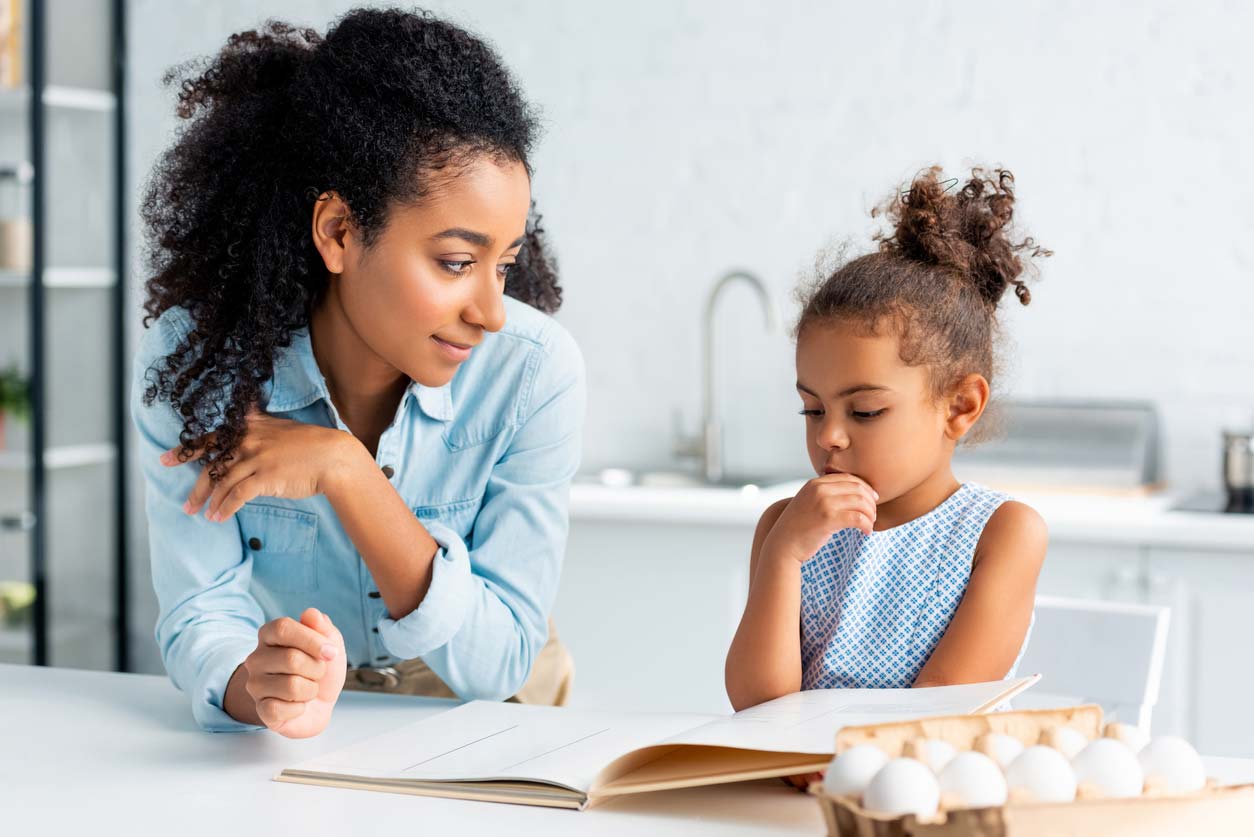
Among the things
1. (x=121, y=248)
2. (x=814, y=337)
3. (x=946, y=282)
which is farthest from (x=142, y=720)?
(x=121, y=248)

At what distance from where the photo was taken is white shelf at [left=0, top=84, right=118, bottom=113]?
362 cm

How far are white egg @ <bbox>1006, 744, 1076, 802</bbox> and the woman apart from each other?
1.98ft

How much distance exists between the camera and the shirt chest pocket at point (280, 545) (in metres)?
1.47

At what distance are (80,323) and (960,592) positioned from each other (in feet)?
10.4

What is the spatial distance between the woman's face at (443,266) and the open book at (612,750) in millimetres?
365

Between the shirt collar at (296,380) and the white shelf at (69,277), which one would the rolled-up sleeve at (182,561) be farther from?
the white shelf at (69,277)

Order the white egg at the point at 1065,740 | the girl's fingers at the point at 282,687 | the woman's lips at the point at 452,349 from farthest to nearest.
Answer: the woman's lips at the point at 452,349 → the girl's fingers at the point at 282,687 → the white egg at the point at 1065,740

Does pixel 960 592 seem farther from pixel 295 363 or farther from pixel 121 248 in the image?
pixel 121 248

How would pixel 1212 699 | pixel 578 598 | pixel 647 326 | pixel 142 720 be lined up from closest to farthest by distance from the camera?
→ pixel 142 720 → pixel 1212 699 → pixel 578 598 → pixel 647 326

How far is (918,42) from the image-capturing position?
3.22 metres

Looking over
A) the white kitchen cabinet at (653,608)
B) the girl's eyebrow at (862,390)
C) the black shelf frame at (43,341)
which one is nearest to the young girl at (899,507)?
the girl's eyebrow at (862,390)

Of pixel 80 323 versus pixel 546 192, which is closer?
pixel 546 192

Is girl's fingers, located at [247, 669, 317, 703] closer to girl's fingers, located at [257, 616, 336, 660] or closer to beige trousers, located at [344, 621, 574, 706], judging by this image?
girl's fingers, located at [257, 616, 336, 660]

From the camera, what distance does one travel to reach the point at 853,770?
0.78 metres
